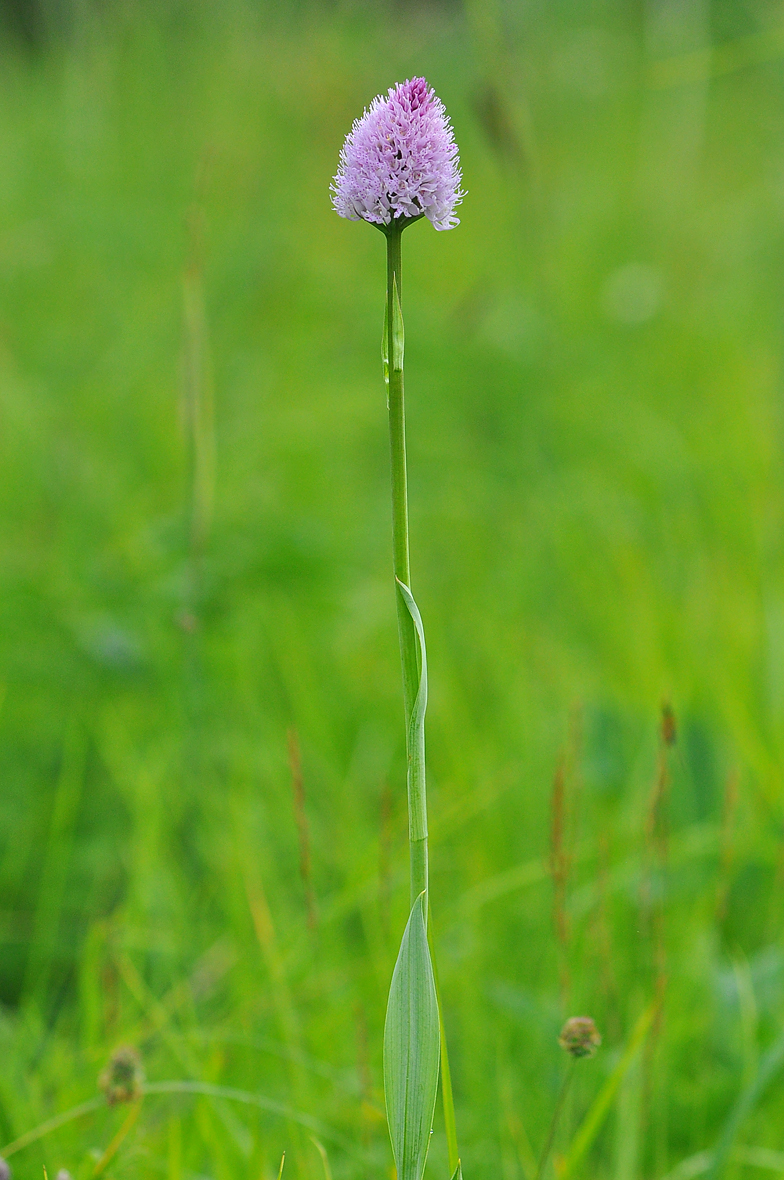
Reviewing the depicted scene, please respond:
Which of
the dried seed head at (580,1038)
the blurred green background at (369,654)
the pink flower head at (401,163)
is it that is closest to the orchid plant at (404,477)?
the pink flower head at (401,163)

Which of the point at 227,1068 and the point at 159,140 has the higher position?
the point at 159,140

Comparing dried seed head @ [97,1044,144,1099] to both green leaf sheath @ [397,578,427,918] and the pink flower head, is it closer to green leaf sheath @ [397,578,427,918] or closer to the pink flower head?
green leaf sheath @ [397,578,427,918]

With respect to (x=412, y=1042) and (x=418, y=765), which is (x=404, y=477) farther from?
(x=412, y=1042)

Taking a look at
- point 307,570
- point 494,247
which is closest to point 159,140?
point 494,247

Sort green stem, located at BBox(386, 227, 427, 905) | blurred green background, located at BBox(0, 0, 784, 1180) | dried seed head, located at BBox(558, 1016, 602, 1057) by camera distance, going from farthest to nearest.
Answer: blurred green background, located at BBox(0, 0, 784, 1180), dried seed head, located at BBox(558, 1016, 602, 1057), green stem, located at BBox(386, 227, 427, 905)

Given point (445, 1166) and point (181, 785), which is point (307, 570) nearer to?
point (181, 785)

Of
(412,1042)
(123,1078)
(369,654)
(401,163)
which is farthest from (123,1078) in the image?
(369,654)

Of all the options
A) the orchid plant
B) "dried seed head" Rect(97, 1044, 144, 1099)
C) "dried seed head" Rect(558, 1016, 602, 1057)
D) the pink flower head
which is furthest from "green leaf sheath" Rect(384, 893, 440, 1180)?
the pink flower head
